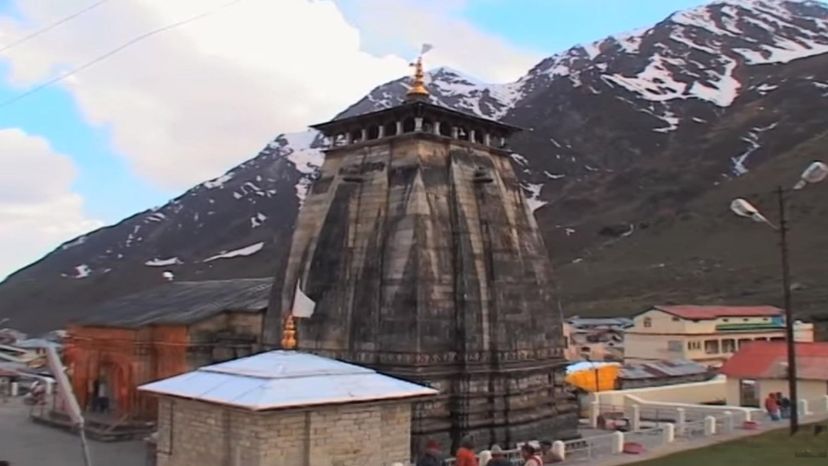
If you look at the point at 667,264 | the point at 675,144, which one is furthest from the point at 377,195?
the point at 675,144

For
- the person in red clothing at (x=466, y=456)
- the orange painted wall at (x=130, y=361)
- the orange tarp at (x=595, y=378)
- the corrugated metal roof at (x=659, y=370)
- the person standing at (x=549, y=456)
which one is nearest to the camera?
the person in red clothing at (x=466, y=456)

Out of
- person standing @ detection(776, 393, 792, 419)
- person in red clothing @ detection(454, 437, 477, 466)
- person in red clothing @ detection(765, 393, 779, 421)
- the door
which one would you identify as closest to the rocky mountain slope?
the door

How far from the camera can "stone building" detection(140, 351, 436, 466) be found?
16.9 m

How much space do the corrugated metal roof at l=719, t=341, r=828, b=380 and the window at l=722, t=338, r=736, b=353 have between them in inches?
878

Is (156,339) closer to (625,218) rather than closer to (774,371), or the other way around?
(774,371)

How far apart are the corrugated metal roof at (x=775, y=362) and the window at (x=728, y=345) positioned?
22.3 meters

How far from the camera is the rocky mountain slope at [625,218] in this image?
320 ft

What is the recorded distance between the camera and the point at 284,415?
17.0 metres

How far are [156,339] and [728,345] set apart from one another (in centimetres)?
3792

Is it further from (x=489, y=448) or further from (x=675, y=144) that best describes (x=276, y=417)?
(x=675, y=144)

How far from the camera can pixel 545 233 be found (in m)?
138

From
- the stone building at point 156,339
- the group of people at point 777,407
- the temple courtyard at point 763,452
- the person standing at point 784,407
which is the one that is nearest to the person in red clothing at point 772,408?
the group of people at point 777,407

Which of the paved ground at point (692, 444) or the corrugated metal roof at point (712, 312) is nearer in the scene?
the paved ground at point (692, 444)

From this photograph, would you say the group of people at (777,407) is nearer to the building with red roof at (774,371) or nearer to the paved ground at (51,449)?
the building with red roof at (774,371)
